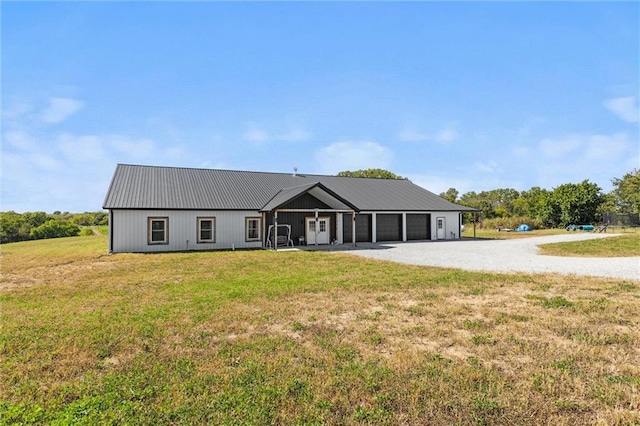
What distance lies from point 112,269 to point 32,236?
1209 inches

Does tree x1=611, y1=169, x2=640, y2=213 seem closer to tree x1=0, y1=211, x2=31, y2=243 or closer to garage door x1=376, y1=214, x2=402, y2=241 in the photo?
garage door x1=376, y1=214, x2=402, y2=241

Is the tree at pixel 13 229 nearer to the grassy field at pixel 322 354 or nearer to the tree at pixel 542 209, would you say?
the grassy field at pixel 322 354

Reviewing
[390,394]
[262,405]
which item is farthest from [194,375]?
[390,394]

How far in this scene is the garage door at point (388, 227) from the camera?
25.6 metres

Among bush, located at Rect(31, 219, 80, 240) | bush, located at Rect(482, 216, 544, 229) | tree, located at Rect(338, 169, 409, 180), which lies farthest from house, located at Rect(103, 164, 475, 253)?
tree, located at Rect(338, 169, 409, 180)

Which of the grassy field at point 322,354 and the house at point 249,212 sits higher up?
the house at point 249,212

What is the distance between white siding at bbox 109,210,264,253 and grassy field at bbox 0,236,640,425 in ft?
34.6

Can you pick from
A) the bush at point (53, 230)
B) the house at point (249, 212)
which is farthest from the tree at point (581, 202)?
the bush at point (53, 230)

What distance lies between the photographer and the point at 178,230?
65.7 feet

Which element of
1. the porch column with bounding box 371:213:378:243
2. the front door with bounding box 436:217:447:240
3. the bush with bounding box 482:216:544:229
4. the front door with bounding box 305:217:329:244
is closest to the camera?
the front door with bounding box 305:217:329:244

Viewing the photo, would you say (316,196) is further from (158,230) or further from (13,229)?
(13,229)

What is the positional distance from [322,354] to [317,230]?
58.9 ft

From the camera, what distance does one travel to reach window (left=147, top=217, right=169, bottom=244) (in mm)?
19516

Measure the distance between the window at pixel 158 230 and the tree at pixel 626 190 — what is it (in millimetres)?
56292
